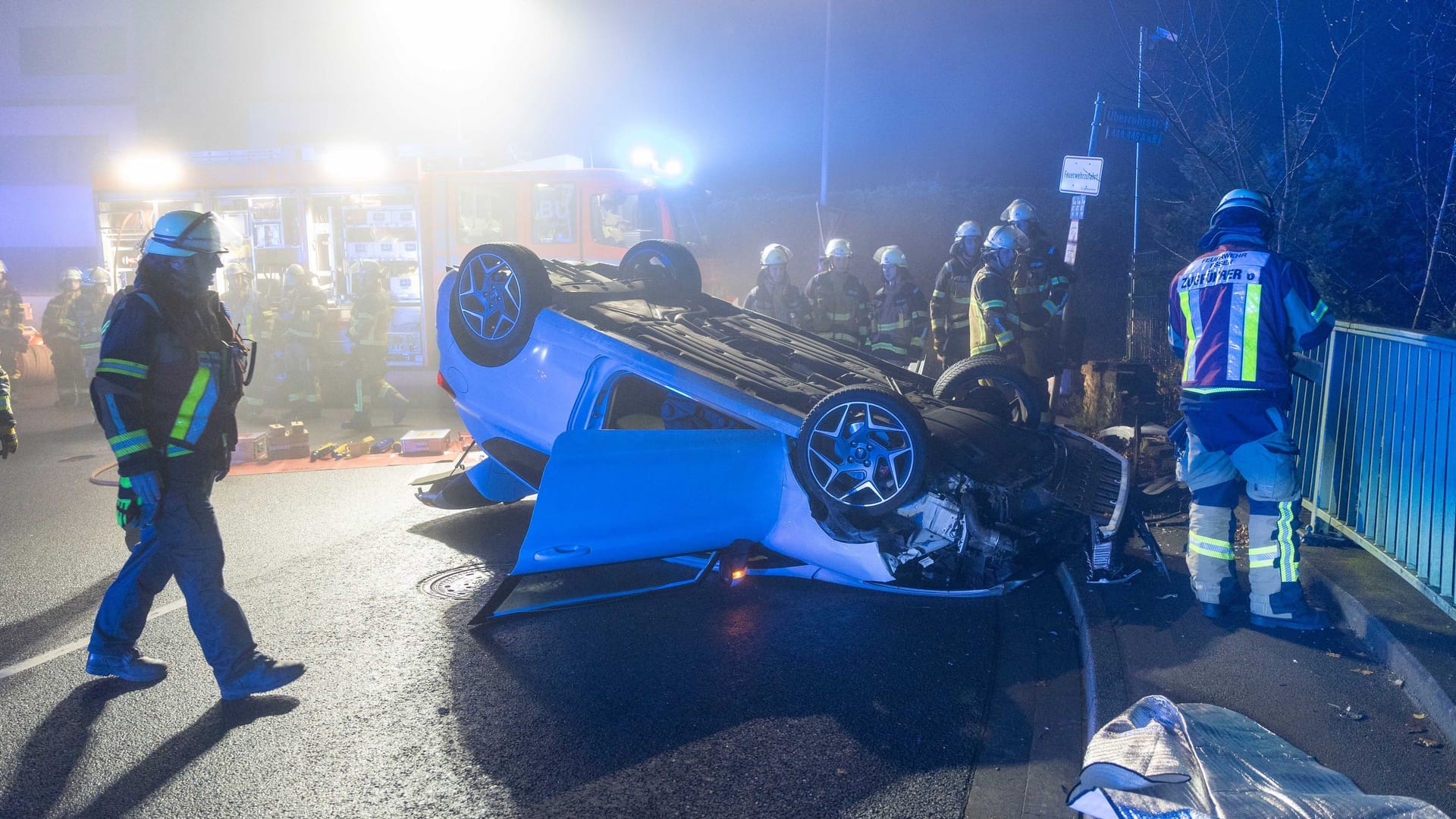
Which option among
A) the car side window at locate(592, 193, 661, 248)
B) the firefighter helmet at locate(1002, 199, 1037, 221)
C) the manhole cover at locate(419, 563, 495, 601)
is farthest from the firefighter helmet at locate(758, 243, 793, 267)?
the manhole cover at locate(419, 563, 495, 601)

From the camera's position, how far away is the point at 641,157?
13180 mm

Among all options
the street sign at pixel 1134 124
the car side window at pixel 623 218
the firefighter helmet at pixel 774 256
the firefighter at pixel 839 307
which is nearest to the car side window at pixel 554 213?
the car side window at pixel 623 218

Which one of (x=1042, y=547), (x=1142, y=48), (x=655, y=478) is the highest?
(x=1142, y=48)

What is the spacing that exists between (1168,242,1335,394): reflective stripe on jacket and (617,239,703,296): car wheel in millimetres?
3473

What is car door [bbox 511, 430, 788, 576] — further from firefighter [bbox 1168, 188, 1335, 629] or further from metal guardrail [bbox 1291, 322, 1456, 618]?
metal guardrail [bbox 1291, 322, 1456, 618]

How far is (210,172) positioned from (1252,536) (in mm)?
14304

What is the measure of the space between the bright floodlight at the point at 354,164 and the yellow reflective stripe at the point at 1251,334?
12109mm

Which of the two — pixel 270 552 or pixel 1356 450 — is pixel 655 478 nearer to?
pixel 270 552

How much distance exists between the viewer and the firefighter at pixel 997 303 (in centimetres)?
777

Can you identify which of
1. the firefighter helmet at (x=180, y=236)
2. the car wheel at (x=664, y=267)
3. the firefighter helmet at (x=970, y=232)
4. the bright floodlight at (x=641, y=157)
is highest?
the bright floodlight at (x=641, y=157)

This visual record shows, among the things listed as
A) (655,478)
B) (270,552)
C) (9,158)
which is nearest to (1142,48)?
(655,478)

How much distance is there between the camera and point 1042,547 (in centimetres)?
459

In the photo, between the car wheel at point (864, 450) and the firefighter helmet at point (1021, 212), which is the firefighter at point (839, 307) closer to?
the firefighter helmet at point (1021, 212)

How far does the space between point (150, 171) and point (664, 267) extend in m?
10.9
